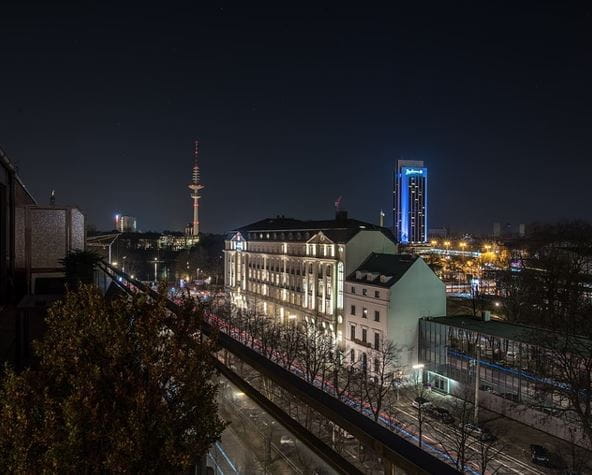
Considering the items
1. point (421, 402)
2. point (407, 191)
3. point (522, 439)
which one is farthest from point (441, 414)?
point (407, 191)

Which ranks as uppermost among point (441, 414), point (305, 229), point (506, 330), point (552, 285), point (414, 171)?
point (414, 171)

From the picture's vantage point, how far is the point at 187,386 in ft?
9.16

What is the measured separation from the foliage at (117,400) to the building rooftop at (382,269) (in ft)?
97.0

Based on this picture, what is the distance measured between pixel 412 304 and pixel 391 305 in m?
1.78

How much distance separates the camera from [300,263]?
4562 centimetres

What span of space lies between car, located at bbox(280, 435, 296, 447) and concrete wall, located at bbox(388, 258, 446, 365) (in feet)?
97.3

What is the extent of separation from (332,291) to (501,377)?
1772 centimetres

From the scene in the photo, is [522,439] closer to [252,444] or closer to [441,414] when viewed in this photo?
[441,414]

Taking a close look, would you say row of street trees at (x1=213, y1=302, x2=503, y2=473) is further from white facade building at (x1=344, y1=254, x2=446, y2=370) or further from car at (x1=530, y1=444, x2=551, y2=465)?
car at (x1=530, y1=444, x2=551, y2=465)

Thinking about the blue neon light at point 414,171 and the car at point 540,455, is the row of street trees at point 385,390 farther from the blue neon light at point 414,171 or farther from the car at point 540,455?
the blue neon light at point 414,171

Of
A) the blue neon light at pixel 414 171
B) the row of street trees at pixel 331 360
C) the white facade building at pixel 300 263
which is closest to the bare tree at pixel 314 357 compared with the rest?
the row of street trees at pixel 331 360

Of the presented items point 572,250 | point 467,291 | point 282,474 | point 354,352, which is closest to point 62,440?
point 282,474

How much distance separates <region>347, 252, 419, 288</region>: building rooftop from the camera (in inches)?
1276

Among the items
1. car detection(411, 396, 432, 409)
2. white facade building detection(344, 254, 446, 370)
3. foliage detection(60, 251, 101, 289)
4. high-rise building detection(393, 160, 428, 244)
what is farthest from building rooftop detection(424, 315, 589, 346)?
high-rise building detection(393, 160, 428, 244)
